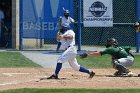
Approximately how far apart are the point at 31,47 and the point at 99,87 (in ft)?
42.8

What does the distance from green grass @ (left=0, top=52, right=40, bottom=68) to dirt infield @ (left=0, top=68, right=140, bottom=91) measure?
1192mm

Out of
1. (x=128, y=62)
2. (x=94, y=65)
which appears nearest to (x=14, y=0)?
(x=94, y=65)

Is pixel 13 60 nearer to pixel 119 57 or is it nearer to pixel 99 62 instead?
pixel 99 62

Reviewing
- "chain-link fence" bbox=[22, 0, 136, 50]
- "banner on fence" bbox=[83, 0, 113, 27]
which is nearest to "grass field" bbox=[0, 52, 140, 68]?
"banner on fence" bbox=[83, 0, 113, 27]

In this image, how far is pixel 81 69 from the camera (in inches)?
537

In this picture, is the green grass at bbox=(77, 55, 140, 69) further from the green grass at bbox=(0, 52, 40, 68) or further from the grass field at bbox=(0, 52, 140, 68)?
the green grass at bbox=(0, 52, 40, 68)

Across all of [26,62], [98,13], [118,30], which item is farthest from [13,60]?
[118,30]

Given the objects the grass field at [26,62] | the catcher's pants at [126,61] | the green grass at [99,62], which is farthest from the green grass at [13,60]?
the catcher's pants at [126,61]

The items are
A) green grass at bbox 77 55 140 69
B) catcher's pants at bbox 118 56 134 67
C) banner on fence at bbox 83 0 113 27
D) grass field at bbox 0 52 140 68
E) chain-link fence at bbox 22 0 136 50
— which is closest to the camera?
catcher's pants at bbox 118 56 134 67

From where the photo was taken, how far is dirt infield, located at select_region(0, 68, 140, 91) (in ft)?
39.7

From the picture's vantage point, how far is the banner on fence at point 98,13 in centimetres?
2361

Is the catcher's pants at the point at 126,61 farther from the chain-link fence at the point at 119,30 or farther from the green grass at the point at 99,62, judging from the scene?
the chain-link fence at the point at 119,30

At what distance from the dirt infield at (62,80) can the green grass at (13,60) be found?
3.91ft

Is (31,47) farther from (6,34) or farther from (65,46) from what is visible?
(65,46)
